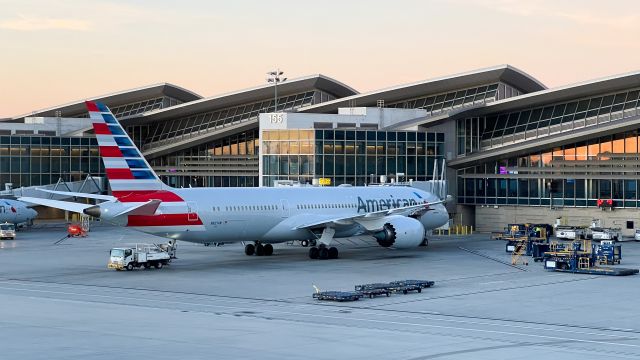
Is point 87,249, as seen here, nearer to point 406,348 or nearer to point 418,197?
point 418,197

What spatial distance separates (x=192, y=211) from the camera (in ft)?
207

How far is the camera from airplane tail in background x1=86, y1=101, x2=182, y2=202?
60.0 meters

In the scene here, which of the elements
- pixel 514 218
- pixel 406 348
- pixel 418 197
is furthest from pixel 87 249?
pixel 406 348

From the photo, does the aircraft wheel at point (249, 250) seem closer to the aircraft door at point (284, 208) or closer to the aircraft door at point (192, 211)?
the aircraft door at point (284, 208)

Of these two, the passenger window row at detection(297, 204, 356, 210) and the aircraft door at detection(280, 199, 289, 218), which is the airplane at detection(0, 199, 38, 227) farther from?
the aircraft door at detection(280, 199, 289, 218)

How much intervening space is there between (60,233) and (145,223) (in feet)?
142

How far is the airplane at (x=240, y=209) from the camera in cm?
6047

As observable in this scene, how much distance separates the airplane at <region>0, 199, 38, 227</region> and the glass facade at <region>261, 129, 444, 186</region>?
23.7m

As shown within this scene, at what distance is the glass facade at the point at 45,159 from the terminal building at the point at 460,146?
0.12 meters

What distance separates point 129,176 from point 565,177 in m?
51.6

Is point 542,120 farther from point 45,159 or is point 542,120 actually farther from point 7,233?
point 45,159

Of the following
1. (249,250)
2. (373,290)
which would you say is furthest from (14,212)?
(373,290)

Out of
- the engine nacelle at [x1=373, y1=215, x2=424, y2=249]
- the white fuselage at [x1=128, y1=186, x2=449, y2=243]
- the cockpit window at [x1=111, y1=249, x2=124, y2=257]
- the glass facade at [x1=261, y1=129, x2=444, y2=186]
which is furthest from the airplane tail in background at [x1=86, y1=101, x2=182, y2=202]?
the glass facade at [x1=261, y1=129, x2=444, y2=186]

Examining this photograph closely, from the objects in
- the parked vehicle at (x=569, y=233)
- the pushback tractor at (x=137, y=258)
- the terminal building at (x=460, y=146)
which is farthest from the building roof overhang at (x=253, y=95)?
the pushback tractor at (x=137, y=258)
